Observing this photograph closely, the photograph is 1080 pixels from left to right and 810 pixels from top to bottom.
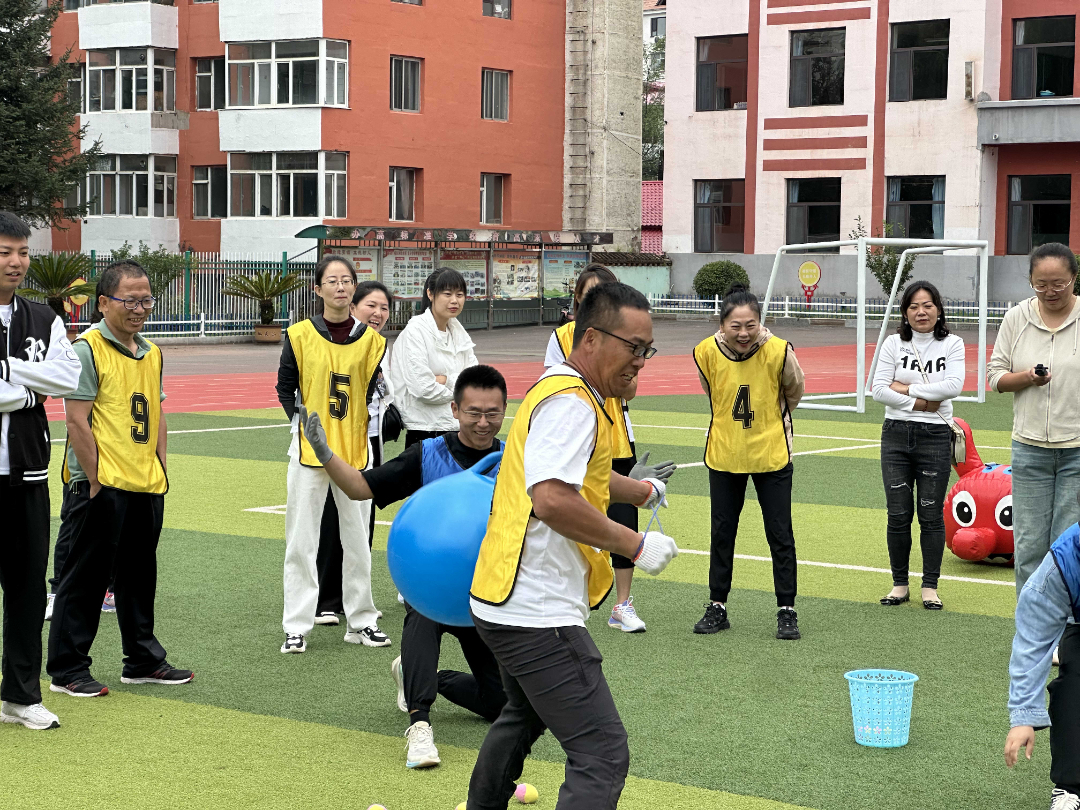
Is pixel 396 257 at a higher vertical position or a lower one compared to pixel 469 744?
higher

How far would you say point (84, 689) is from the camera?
6.62 m

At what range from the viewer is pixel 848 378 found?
1051 inches

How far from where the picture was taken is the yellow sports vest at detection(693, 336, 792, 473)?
7848 millimetres

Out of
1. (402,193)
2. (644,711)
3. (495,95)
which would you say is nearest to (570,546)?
(644,711)

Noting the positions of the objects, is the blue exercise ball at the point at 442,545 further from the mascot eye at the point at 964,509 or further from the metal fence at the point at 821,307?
the metal fence at the point at 821,307

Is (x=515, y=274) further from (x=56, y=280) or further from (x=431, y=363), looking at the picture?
(x=431, y=363)

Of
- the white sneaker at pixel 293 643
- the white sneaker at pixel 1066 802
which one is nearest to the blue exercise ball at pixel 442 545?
the white sneaker at pixel 1066 802

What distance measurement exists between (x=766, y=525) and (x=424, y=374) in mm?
2141

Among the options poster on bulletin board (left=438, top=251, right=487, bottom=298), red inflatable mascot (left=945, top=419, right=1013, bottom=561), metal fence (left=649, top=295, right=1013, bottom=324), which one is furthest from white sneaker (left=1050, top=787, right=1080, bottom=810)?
metal fence (left=649, top=295, right=1013, bottom=324)

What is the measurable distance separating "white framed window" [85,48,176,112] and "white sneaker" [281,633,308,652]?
130 feet

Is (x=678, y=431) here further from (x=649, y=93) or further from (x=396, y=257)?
(x=649, y=93)

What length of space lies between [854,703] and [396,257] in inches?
1283

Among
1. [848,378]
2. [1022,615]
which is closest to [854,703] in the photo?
[1022,615]

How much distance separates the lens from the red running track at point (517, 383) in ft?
70.2
